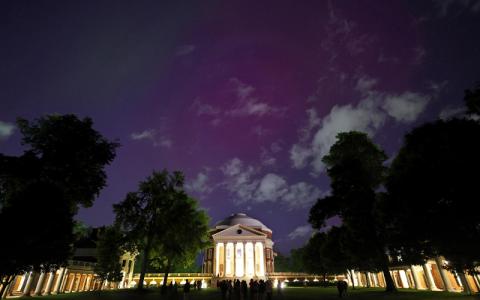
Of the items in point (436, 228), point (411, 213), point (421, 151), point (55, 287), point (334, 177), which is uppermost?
point (334, 177)

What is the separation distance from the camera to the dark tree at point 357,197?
27.1m

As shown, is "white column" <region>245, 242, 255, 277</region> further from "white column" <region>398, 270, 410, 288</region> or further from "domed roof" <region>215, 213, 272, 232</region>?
"white column" <region>398, 270, 410, 288</region>

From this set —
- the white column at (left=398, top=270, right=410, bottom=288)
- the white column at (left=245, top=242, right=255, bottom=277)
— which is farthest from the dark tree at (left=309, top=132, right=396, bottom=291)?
the white column at (left=245, top=242, right=255, bottom=277)

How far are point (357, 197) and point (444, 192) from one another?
470 inches

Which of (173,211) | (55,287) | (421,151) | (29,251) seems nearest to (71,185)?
(29,251)

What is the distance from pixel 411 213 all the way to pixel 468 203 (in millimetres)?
3371

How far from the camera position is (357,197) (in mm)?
28625

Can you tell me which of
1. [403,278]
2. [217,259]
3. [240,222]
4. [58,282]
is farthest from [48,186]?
[240,222]

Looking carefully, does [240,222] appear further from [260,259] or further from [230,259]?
[260,259]

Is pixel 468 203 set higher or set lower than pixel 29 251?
higher

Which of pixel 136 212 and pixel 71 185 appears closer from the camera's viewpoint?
pixel 71 185

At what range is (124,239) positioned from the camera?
3475 centimetres

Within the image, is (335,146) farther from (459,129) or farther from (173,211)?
(173,211)

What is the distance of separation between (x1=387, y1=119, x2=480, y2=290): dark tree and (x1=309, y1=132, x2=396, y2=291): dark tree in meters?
7.44
